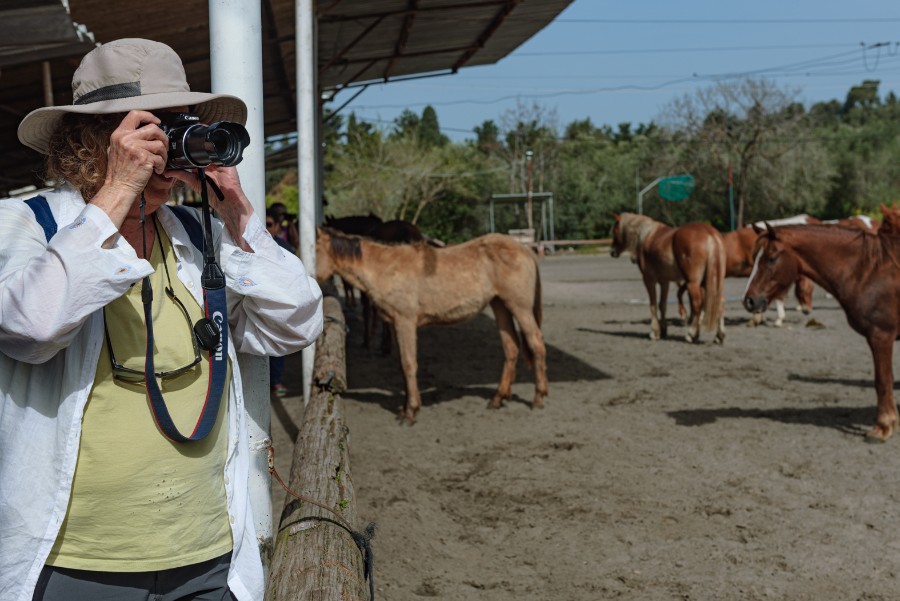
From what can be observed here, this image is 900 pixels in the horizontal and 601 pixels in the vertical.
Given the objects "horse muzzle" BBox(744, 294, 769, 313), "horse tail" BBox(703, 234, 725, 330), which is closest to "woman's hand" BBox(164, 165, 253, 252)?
"horse muzzle" BBox(744, 294, 769, 313)

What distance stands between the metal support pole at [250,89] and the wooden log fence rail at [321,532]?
175mm

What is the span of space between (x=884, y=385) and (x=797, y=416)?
119 centimetres

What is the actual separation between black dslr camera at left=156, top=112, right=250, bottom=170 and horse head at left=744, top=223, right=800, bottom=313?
6420 mm

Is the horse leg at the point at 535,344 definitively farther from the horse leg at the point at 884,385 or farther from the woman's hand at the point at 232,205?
the woman's hand at the point at 232,205

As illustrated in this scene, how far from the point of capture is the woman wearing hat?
156 cm

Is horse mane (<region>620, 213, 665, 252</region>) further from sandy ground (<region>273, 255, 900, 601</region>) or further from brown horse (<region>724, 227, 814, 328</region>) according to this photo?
sandy ground (<region>273, 255, 900, 601</region>)

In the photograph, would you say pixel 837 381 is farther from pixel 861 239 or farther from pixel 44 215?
pixel 44 215

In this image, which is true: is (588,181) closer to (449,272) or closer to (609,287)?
(609,287)

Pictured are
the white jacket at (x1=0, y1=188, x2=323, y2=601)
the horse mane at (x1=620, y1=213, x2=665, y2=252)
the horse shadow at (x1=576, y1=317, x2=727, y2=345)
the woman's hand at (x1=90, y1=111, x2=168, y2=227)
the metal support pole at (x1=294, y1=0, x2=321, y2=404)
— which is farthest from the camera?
the horse mane at (x1=620, y1=213, x2=665, y2=252)

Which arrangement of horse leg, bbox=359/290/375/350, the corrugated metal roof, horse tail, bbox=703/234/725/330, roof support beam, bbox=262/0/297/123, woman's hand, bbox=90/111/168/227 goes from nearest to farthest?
woman's hand, bbox=90/111/168/227 < the corrugated metal roof < roof support beam, bbox=262/0/297/123 < horse tail, bbox=703/234/725/330 < horse leg, bbox=359/290/375/350

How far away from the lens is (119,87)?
68.8 inches

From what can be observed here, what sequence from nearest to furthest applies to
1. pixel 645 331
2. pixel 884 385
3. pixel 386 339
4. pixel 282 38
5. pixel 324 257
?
1. pixel 884 385
2. pixel 324 257
3. pixel 282 38
4. pixel 386 339
5. pixel 645 331

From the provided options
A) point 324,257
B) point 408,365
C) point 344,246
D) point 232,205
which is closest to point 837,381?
point 408,365

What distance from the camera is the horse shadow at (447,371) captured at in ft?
31.0
